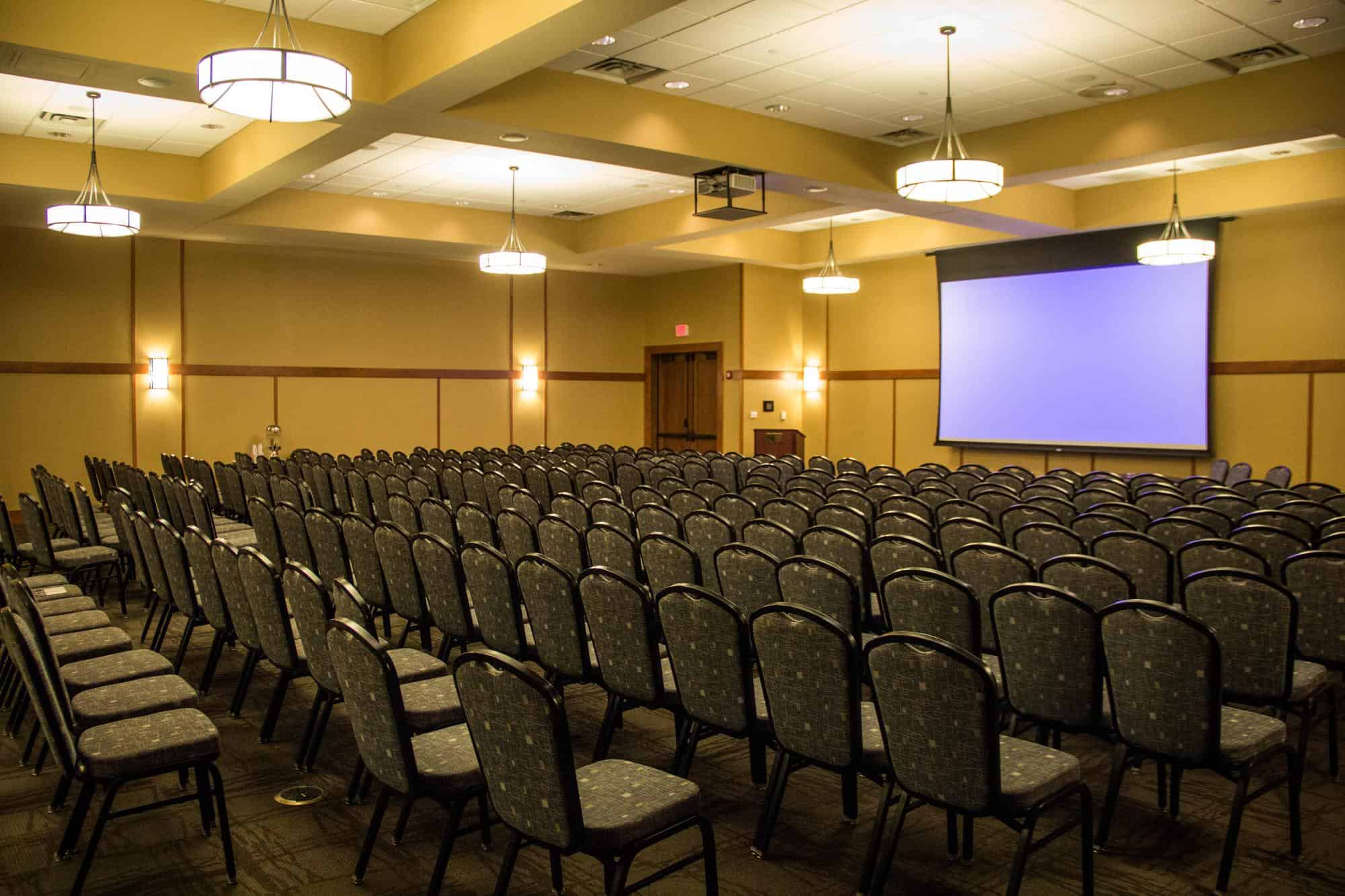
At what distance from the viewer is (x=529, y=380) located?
18.1 meters

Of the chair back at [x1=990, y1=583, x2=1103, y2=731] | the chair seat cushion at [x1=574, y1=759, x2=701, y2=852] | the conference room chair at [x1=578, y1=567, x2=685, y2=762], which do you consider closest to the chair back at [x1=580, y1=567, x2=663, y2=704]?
the conference room chair at [x1=578, y1=567, x2=685, y2=762]

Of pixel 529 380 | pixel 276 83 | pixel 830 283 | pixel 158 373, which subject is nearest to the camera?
pixel 276 83

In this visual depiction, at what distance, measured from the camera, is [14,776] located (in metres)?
4.25

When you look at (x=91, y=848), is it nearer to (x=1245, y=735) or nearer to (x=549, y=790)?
(x=549, y=790)

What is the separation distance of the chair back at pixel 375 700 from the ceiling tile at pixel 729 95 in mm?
6963

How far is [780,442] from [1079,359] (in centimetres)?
487

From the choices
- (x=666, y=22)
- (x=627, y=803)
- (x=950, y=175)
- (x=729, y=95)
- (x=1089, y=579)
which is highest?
(x=729, y=95)

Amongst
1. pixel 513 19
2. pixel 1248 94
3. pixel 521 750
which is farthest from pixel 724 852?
pixel 1248 94

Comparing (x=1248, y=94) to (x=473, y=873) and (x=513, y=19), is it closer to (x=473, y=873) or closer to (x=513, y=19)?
(x=513, y=19)

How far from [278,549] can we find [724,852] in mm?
4423

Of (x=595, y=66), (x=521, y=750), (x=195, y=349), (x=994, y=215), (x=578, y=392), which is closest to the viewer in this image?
(x=521, y=750)

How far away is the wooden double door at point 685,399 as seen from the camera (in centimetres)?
1814

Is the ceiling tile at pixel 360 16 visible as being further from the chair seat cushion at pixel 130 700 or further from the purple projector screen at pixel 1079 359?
the purple projector screen at pixel 1079 359

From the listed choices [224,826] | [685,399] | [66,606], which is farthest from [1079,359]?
[224,826]
